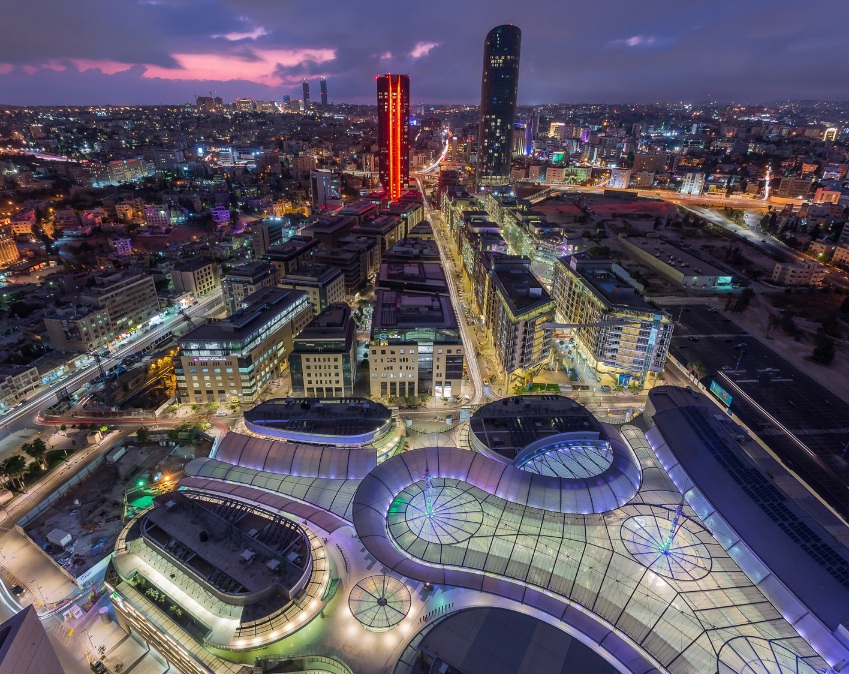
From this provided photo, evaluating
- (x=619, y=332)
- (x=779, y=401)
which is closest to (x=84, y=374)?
(x=619, y=332)

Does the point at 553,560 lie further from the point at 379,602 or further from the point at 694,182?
the point at 694,182

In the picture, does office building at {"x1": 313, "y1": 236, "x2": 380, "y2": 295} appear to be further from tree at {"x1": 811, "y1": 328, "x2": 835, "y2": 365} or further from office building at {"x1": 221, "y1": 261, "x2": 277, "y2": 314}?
tree at {"x1": 811, "y1": 328, "x2": 835, "y2": 365}

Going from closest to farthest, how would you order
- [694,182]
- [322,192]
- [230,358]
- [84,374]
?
[230,358], [84,374], [322,192], [694,182]

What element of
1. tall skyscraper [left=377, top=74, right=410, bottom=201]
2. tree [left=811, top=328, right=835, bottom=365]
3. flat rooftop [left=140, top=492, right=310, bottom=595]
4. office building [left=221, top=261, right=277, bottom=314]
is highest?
tall skyscraper [left=377, top=74, right=410, bottom=201]

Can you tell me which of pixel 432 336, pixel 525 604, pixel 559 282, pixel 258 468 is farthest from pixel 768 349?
pixel 258 468

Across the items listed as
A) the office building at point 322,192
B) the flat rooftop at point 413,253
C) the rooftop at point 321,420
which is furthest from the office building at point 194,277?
the office building at point 322,192

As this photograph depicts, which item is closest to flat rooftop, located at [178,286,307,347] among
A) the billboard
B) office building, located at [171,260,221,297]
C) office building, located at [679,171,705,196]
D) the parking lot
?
office building, located at [171,260,221,297]

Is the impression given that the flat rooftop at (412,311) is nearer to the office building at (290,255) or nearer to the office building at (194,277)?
the office building at (290,255)
